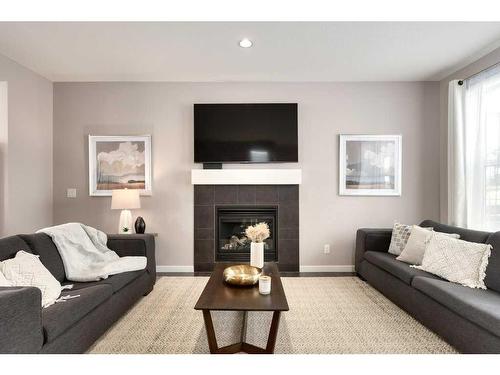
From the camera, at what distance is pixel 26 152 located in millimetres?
3377

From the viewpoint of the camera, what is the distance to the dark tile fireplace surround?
3.79 metres

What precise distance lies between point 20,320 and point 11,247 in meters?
0.91

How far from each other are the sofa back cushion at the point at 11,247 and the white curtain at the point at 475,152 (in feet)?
13.6

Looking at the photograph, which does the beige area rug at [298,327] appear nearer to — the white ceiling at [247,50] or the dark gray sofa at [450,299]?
the dark gray sofa at [450,299]

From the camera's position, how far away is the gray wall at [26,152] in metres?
3.14

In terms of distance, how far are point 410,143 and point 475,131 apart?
789mm

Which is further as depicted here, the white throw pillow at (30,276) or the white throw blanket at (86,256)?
the white throw blanket at (86,256)

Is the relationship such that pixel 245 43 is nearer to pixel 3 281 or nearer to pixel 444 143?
pixel 3 281

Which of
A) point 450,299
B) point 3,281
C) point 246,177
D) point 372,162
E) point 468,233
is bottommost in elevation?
point 450,299

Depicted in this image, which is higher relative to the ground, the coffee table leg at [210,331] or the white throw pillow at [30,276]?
the white throw pillow at [30,276]

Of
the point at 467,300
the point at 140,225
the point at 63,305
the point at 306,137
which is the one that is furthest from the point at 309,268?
the point at 63,305

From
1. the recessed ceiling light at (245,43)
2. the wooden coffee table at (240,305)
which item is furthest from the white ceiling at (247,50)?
the wooden coffee table at (240,305)

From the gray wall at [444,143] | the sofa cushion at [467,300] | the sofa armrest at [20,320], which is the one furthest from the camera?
the gray wall at [444,143]
